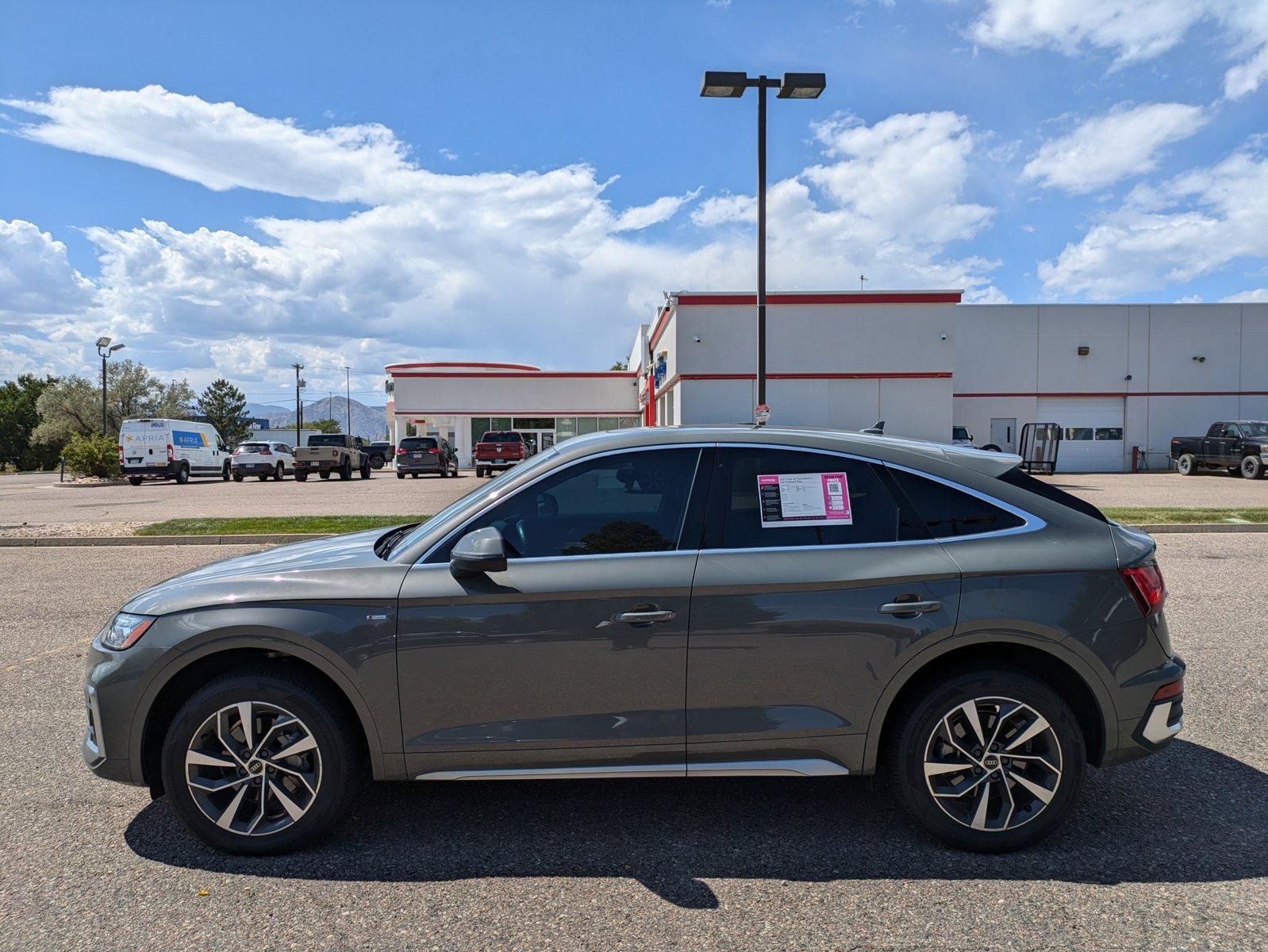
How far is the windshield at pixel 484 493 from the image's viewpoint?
345cm

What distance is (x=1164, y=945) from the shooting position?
2646mm

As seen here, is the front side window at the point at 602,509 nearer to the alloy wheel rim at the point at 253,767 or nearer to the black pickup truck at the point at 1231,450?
the alloy wheel rim at the point at 253,767

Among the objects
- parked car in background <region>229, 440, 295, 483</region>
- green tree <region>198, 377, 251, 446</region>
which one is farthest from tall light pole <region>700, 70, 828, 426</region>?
green tree <region>198, 377, 251, 446</region>

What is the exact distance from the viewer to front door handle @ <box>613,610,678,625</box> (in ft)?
10.4

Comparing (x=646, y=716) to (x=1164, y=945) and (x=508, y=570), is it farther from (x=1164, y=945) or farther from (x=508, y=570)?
(x=1164, y=945)

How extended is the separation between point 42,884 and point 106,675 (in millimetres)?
754

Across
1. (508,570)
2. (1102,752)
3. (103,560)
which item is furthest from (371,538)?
(103,560)

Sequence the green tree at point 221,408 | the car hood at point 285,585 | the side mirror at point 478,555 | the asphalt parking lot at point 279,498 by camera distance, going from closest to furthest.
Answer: the side mirror at point 478,555, the car hood at point 285,585, the asphalt parking lot at point 279,498, the green tree at point 221,408

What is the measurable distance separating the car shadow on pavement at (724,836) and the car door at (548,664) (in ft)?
1.19

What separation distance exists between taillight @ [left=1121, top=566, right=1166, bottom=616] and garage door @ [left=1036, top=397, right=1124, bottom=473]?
3628 centimetres

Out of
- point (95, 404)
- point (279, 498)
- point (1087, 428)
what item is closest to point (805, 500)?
point (279, 498)

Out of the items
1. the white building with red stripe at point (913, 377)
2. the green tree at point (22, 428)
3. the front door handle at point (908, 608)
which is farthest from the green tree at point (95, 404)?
the front door handle at point (908, 608)

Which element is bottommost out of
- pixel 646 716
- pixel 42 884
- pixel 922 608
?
pixel 42 884

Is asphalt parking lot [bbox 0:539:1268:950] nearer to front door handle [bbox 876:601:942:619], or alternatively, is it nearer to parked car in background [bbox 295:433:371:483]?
front door handle [bbox 876:601:942:619]
